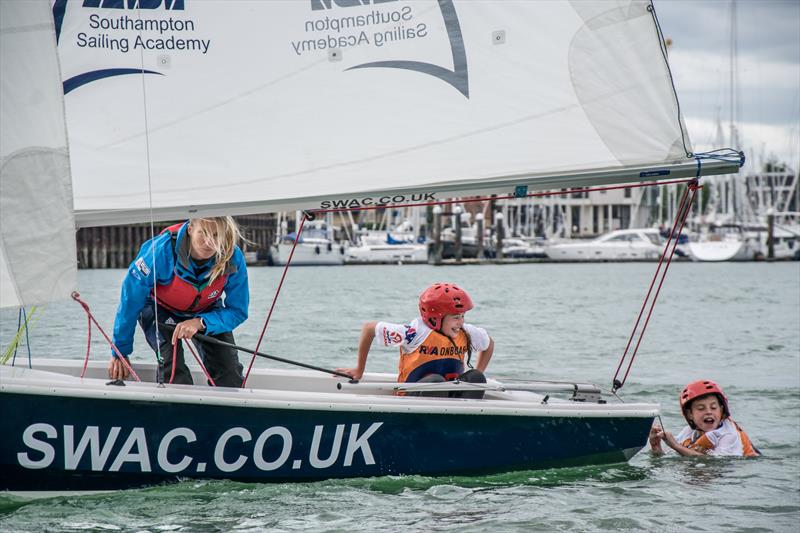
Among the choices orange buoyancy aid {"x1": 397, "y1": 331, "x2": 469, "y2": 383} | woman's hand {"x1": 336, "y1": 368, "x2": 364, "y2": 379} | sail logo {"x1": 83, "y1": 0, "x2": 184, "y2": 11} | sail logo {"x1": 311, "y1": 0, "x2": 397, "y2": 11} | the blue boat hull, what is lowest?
the blue boat hull

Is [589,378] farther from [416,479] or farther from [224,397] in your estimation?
[224,397]

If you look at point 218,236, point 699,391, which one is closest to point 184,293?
point 218,236

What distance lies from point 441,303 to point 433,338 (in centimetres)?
22

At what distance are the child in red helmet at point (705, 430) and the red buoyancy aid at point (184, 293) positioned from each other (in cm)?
295

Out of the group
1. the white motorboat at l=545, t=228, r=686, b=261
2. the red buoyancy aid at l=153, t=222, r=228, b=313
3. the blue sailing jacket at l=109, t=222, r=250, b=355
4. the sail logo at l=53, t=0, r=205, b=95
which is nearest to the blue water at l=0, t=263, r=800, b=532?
the blue sailing jacket at l=109, t=222, r=250, b=355

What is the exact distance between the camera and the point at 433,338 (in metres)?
6.14

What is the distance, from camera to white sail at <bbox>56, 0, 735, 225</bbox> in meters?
5.45

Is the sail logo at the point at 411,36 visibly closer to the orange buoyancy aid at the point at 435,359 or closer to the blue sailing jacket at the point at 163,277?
the blue sailing jacket at the point at 163,277

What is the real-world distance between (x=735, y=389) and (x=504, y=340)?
20.0 feet

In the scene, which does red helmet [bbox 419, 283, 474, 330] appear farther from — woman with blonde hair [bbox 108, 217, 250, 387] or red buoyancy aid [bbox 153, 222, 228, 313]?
red buoyancy aid [bbox 153, 222, 228, 313]

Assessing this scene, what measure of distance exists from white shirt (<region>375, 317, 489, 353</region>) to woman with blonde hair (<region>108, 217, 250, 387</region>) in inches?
29.8

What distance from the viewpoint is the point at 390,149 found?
5613 mm

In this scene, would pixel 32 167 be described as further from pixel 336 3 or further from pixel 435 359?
pixel 435 359

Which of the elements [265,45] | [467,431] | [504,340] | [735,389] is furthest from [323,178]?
[504,340]
